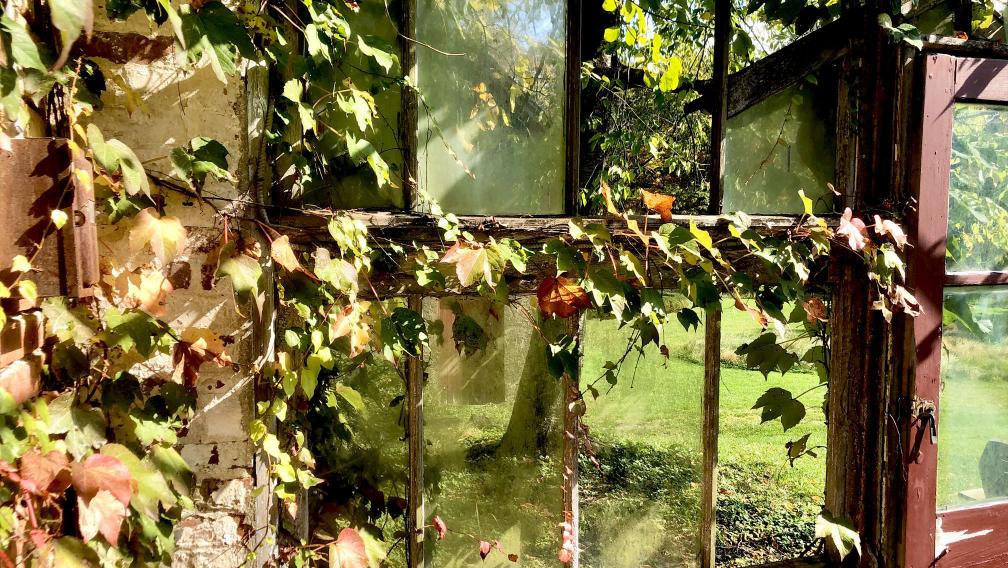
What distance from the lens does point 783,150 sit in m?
2.16

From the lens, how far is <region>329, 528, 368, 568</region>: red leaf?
138 centimetres

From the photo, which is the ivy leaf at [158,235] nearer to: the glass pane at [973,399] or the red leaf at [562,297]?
the red leaf at [562,297]

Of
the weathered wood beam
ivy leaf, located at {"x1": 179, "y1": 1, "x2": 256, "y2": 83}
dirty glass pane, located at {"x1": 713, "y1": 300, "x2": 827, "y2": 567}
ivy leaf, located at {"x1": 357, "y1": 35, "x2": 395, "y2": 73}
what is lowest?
dirty glass pane, located at {"x1": 713, "y1": 300, "x2": 827, "y2": 567}

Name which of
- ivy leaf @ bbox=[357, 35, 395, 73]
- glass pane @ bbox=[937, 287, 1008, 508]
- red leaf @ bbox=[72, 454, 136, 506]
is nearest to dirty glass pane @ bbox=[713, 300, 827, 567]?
glass pane @ bbox=[937, 287, 1008, 508]

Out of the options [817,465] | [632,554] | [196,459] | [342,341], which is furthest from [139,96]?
[817,465]

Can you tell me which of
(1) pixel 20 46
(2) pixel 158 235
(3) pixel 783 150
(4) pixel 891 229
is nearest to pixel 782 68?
(3) pixel 783 150

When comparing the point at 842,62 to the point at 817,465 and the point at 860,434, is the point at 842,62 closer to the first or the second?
the point at 860,434

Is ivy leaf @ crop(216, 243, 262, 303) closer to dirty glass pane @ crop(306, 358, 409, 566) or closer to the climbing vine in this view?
the climbing vine

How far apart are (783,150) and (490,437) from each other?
1.50 metres

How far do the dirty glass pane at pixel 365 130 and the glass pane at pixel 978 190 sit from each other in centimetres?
185

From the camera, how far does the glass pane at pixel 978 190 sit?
1965 millimetres

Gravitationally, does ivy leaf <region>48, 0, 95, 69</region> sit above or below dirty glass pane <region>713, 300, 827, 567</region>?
above

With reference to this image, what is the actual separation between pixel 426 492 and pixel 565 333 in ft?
2.24

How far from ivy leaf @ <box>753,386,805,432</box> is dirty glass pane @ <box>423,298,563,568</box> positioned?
26.8 inches
